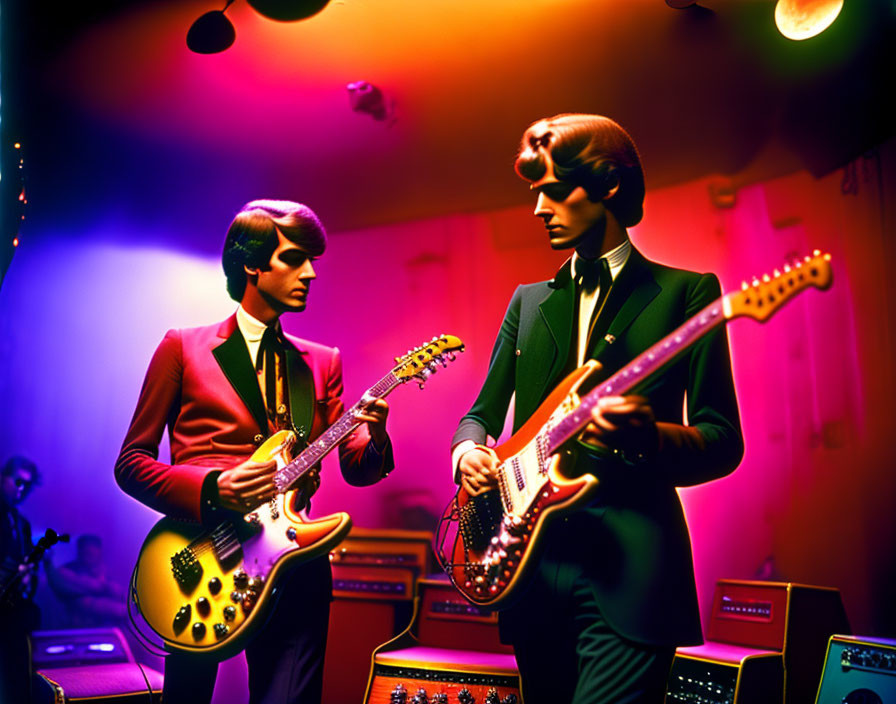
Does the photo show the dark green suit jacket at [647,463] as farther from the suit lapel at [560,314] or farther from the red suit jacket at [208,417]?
the red suit jacket at [208,417]

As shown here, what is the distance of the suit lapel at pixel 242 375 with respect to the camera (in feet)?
9.38

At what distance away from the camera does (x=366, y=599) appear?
3777 millimetres

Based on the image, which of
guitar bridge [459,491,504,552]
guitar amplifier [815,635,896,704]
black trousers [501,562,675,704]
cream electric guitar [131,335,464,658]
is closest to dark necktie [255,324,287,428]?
cream electric guitar [131,335,464,658]

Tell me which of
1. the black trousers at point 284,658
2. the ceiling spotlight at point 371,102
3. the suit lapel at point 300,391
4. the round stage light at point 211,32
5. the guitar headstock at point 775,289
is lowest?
the black trousers at point 284,658

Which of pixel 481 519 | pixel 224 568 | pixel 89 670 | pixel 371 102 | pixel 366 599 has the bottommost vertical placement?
pixel 89 670

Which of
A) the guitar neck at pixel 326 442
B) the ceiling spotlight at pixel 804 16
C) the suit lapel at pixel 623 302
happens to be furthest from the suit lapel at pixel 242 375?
Result: the ceiling spotlight at pixel 804 16

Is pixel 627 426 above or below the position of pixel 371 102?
below

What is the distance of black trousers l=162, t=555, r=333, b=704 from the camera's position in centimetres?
258

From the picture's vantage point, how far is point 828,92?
3590mm

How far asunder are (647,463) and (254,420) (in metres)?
1.46

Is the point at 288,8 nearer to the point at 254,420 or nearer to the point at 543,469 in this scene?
the point at 254,420

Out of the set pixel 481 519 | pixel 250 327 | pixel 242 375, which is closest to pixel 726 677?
pixel 481 519

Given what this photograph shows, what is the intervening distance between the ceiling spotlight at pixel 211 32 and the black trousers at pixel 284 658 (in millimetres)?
2774

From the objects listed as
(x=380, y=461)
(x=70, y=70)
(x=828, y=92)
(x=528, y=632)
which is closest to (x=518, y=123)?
(x=828, y=92)
